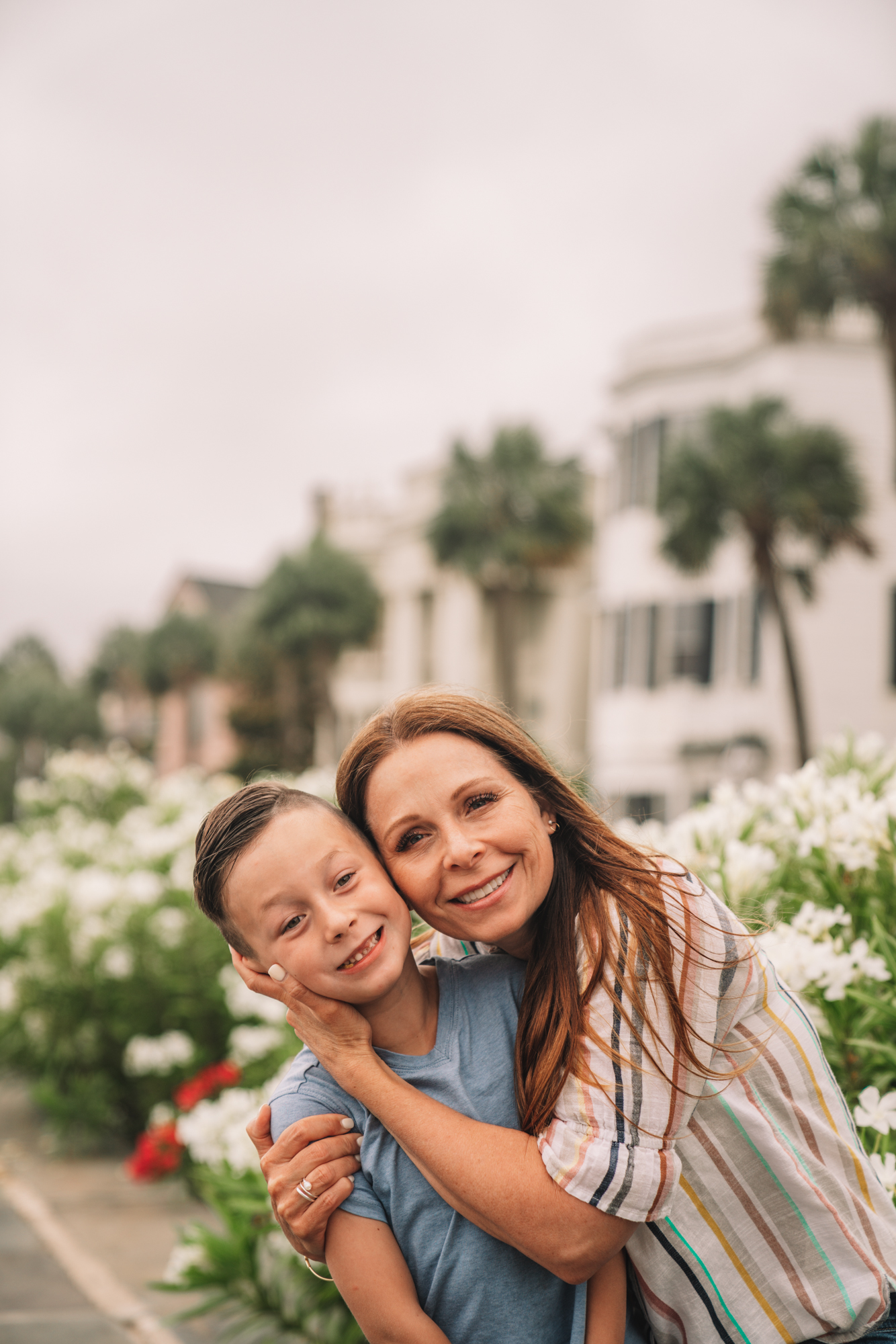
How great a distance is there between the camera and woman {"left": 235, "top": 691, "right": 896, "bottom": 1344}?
5.68 ft

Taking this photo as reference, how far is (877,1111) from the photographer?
88.2 inches

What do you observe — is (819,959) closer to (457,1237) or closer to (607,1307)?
(607,1307)

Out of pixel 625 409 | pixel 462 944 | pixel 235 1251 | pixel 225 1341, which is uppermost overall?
pixel 625 409

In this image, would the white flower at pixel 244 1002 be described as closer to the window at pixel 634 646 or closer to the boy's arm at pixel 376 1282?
the boy's arm at pixel 376 1282

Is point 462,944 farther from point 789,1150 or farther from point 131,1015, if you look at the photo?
point 131,1015

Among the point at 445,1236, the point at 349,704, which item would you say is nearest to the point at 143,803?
the point at 445,1236

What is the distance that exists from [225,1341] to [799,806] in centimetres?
238

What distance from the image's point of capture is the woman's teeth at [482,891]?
2.00 meters

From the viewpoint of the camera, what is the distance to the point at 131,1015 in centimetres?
560

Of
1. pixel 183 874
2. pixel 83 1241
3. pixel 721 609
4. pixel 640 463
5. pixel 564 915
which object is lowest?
pixel 83 1241

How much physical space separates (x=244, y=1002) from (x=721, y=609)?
18448mm

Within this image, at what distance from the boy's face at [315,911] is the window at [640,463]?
68.7 ft

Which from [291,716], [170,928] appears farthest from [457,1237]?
[291,716]

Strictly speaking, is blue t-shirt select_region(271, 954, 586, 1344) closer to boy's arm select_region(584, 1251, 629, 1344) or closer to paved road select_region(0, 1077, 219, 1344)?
boy's arm select_region(584, 1251, 629, 1344)
